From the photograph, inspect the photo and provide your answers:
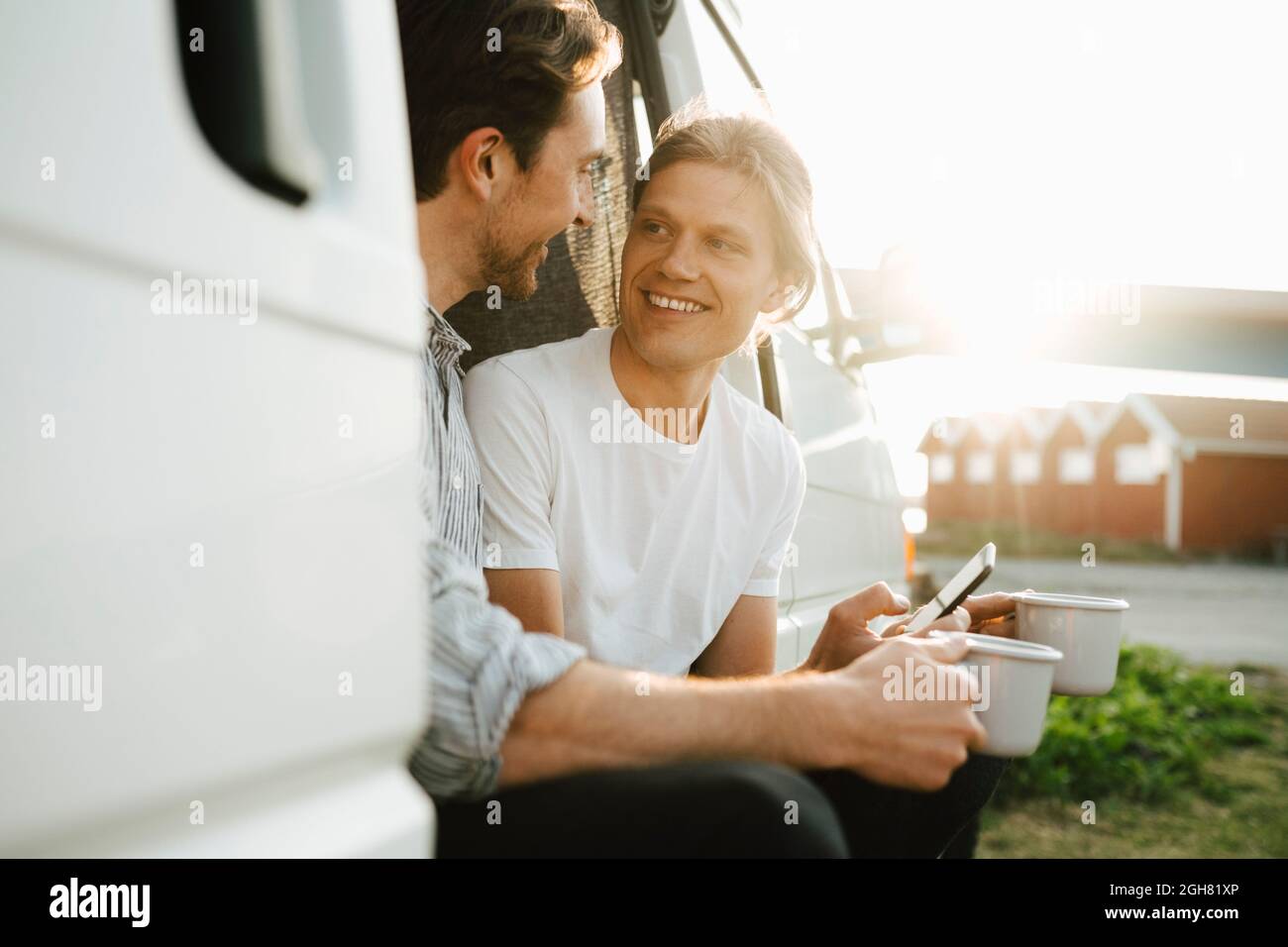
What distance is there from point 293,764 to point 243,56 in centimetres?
56

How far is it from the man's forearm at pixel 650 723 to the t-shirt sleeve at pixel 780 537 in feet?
3.20

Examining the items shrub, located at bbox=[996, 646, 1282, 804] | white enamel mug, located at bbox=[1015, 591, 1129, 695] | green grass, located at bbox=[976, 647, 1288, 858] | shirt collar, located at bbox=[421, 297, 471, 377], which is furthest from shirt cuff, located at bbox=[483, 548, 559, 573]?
shrub, located at bbox=[996, 646, 1282, 804]

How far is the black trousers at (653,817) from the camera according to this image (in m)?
1.01

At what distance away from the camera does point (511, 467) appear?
1747mm

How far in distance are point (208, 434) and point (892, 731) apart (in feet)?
2.75

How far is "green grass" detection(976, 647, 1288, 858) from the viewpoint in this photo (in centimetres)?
379

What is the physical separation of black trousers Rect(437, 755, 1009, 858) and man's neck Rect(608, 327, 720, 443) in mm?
1027

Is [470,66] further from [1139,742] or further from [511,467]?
[1139,742]

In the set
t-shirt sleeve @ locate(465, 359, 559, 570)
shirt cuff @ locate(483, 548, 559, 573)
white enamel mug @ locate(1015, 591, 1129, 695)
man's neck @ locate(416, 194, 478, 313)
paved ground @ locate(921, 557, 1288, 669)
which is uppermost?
man's neck @ locate(416, 194, 478, 313)

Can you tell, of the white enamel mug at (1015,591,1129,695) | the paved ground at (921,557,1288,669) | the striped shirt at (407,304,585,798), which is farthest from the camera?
the paved ground at (921,557,1288,669)

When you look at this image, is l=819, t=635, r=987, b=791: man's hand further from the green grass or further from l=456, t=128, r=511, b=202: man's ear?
the green grass

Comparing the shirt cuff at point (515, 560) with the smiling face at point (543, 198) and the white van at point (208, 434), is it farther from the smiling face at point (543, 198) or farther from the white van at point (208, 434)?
the white van at point (208, 434)

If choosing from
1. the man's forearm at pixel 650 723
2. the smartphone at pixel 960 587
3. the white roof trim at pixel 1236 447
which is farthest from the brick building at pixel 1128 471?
the man's forearm at pixel 650 723
